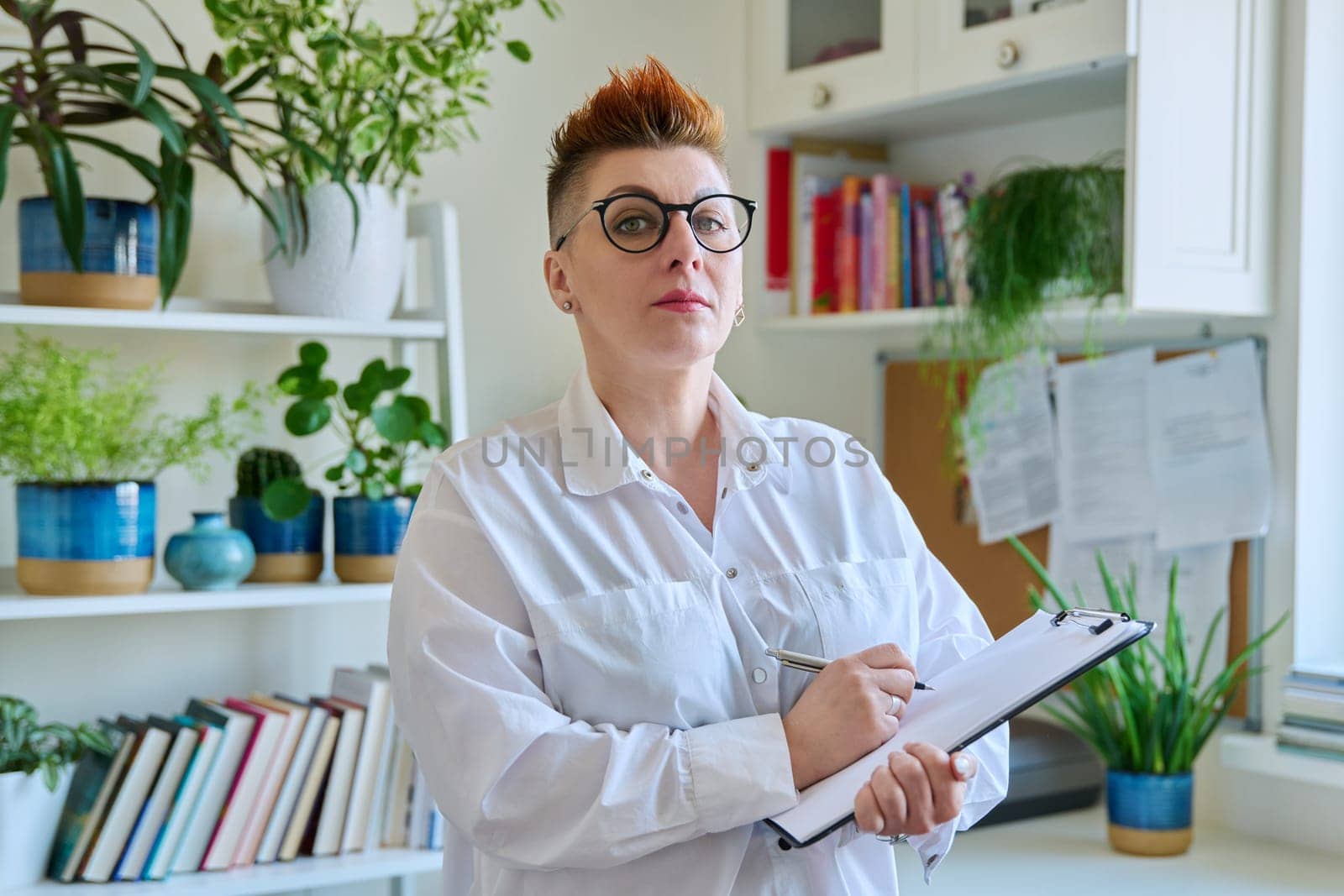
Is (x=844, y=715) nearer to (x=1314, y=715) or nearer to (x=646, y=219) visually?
(x=646, y=219)

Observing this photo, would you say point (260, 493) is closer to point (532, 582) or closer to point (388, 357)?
point (388, 357)

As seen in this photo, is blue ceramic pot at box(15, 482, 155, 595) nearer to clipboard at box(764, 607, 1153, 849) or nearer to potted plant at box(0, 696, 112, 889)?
potted plant at box(0, 696, 112, 889)

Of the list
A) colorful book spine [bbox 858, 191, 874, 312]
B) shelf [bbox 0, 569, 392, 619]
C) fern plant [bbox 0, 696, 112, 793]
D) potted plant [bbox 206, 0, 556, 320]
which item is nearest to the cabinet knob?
colorful book spine [bbox 858, 191, 874, 312]

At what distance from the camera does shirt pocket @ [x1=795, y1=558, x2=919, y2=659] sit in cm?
124

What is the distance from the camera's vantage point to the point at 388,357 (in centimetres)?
227

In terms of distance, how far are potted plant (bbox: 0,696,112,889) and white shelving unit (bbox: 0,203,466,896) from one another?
0.04 metres

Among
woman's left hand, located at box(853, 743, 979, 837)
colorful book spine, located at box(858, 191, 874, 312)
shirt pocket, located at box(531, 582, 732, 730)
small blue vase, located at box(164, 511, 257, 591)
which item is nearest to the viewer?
woman's left hand, located at box(853, 743, 979, 837)

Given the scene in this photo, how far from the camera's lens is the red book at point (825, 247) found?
2.50 m

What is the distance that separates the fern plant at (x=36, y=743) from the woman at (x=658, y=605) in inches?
26.3

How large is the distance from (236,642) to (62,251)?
2.18 ft

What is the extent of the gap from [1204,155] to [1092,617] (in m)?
1.09

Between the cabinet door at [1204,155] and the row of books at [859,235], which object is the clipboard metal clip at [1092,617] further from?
the row of books at [859,235]

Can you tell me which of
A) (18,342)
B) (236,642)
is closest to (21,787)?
(236,642)

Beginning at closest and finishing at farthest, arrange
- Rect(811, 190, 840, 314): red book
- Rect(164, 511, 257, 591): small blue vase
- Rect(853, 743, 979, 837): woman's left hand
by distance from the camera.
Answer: Rect(853, 743, 979, 837): woman's left hand
Rect(164, 511, 257, 591): small blue vase
Rect(811, 190, 840, 314): red book
